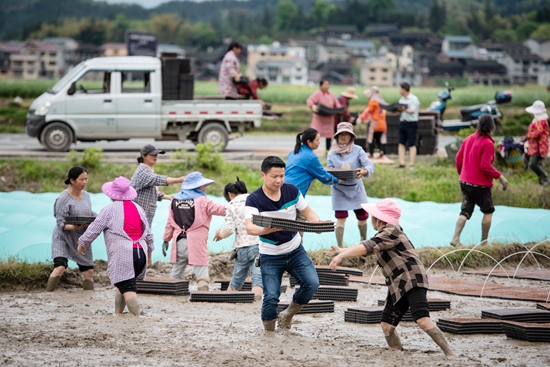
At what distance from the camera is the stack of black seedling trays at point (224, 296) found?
346 inches

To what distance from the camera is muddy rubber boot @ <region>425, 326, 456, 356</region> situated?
21.3 ft

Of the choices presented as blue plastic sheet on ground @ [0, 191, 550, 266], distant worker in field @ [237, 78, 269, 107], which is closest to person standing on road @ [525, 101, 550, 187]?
blue plastic sheet on ground @ [0, 191, 550, 266]

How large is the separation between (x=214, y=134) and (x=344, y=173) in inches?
327

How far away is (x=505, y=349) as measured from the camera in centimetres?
687

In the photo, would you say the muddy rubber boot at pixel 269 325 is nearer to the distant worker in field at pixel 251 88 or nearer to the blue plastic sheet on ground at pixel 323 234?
the blue plastic sheet on ground at pixel 323 234

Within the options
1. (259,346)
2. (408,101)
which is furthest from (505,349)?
(408,101)

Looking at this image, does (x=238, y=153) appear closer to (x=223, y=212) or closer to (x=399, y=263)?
(x=223, y=212)

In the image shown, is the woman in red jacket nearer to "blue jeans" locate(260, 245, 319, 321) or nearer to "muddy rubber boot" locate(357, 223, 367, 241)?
"muddy rubber boot" locate(357, 223, 367, 241)

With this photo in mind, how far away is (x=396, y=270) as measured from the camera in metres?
6.71

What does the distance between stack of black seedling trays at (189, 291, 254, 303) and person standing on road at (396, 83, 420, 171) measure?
766cm

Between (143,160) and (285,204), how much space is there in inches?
131

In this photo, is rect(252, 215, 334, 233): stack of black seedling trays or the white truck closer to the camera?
rect(252, 215, 334, 233): stack of black seedling trays

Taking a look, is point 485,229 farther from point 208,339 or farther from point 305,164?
point 208,339

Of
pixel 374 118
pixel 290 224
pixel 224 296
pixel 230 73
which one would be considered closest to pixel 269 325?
pixel 290 224
